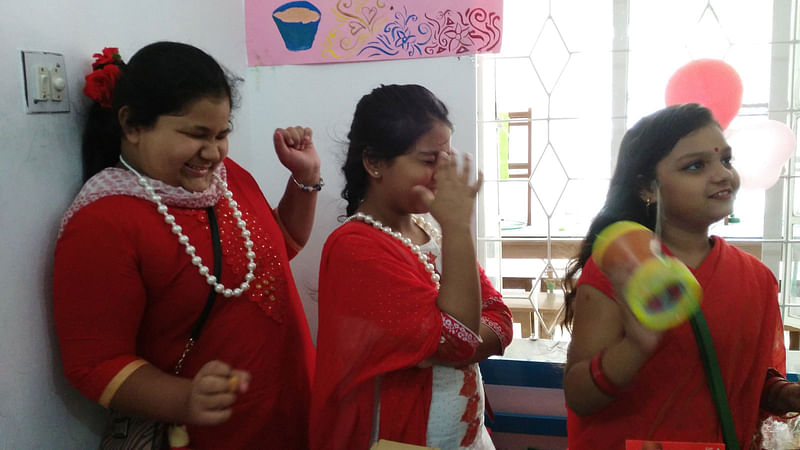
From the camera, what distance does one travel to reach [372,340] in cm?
97

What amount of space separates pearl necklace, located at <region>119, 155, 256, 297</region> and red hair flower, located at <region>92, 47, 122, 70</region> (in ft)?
0.65

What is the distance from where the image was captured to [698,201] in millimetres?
988

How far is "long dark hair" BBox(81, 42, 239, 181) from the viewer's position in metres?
0.94

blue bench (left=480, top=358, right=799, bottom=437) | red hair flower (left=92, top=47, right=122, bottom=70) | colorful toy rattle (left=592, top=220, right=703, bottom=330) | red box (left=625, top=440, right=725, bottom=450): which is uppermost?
red hair flower (left=92, top=47, right=122, bottom=70)

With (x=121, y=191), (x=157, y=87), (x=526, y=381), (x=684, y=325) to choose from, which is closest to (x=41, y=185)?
(x=121, y=191)

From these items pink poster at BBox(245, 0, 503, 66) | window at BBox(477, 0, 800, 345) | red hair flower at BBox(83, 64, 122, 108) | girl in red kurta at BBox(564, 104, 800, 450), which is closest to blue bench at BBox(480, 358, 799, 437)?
window at BBox(477, 0, 800, 345)

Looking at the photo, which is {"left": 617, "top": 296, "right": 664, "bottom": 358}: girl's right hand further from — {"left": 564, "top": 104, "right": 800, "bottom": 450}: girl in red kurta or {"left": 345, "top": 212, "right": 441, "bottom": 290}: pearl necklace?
{"left": 345, "top": 212, "right": 441, "bottom": 290}: pearl necklace

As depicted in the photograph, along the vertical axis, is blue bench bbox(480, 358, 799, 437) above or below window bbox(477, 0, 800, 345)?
below

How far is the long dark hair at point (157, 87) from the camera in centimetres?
94

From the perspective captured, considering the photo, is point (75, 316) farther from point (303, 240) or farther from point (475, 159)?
point (475, 159)

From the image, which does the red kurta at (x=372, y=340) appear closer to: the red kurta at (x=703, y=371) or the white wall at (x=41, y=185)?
the red kurta at (x=703, y=371)

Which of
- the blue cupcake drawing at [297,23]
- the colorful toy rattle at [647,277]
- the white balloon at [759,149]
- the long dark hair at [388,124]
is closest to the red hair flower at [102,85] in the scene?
the long dark hair at [388,124]

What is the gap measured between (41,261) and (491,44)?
46.0 inches

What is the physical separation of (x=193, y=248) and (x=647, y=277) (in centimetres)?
74
